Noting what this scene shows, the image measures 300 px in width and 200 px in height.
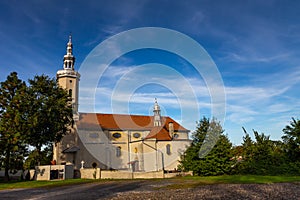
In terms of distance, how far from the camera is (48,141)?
31.8 meters

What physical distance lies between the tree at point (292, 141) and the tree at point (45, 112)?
26.6 metres

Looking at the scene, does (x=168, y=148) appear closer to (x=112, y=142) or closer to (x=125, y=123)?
(x=112, y=142)

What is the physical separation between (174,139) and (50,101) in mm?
23271

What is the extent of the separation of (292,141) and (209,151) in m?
8.37

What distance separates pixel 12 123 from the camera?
2698 cm

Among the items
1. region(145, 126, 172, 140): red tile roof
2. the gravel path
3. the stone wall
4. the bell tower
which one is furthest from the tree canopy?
region(145, 126, 172, 140): red tile roof

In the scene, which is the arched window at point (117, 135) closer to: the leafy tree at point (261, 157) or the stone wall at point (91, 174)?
the stone wall at point (91, 174)

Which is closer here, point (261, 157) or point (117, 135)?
point (261, 157)

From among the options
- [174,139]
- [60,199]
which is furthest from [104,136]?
[60,199]

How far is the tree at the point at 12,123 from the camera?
26750mm

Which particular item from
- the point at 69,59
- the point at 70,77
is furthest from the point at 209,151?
the point at 69,59

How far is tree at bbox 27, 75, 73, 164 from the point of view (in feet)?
95.2

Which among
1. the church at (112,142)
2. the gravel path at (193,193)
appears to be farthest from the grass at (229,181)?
the church at (112,142)

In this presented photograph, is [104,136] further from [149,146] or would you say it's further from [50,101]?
[50,101]
